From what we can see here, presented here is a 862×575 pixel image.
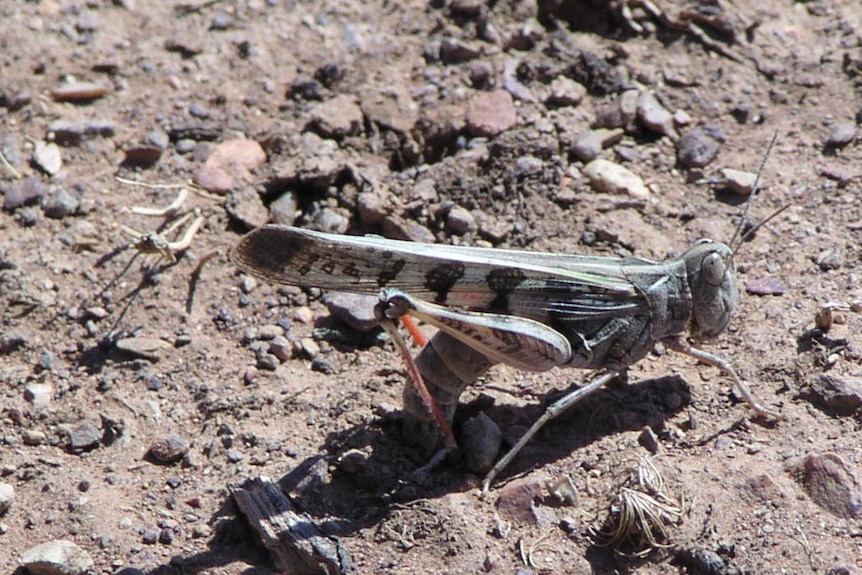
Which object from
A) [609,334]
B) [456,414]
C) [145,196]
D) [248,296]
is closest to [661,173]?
[609,334]

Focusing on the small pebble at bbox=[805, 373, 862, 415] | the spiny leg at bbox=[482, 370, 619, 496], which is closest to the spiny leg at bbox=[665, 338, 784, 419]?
the small pebble at bbox=[805, 373, 862, 415]

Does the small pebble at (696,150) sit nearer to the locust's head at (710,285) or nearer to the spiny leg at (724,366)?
the locust's head at (710,285)

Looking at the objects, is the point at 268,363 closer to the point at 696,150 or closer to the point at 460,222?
the point at 460,222

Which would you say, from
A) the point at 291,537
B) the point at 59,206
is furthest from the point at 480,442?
the point at 59,206

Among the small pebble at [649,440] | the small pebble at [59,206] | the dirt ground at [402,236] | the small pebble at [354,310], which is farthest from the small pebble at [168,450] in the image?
the small pebble at [649,440]

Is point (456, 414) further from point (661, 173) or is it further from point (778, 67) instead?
point (778, 67)

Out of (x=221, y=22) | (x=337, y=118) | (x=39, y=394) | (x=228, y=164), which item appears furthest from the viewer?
(x=221, y=22)
